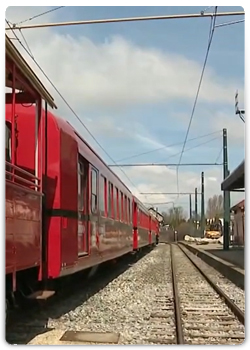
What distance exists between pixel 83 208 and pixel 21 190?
9.47 feet

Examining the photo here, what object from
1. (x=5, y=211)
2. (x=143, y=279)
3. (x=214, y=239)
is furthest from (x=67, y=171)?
(x=214, y=239)

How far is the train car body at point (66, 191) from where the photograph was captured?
6422 mm

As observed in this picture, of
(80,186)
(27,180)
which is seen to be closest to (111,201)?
(80,186)

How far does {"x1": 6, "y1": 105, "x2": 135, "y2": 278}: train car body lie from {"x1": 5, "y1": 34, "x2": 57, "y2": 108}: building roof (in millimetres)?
397

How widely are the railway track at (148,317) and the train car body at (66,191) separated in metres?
0.70

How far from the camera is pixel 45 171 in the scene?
6477 millimetres

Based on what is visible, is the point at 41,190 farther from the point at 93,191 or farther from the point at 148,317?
the point at 148,317

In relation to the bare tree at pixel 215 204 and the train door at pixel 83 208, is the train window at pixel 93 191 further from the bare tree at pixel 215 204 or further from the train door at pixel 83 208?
the bare tree at pixel 215 204

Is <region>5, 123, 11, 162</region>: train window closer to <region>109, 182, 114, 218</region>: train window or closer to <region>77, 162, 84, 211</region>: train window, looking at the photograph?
<region>77, 162, 84, 211</region>: train window

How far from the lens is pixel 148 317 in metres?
8.45

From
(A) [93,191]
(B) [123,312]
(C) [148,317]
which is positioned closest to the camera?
(C) [148,317]

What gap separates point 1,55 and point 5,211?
1.23 m

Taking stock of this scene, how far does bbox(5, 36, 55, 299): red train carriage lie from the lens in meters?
4.87

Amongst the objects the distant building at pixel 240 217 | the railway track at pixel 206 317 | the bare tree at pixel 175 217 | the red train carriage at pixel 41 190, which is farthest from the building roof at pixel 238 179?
the bare tree at pixel 175 217
